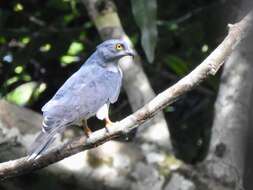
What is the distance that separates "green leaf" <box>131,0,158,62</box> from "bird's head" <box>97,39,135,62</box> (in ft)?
0.83

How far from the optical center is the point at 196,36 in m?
7.48

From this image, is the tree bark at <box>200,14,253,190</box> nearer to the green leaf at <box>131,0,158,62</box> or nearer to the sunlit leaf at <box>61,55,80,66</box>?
the green leaf at <box>131,0,158,62</box>

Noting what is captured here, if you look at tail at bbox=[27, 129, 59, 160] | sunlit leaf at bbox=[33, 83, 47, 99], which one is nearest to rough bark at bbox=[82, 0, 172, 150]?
sunlit leaf at bbox=[33, 83, 47, 99]

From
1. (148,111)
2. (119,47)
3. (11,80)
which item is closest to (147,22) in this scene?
(119,47)

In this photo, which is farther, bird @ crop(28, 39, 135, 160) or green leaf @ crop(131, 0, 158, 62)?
green leaf @ crop(131, 0, 158, 62)

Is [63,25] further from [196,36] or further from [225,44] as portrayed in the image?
[225,44]

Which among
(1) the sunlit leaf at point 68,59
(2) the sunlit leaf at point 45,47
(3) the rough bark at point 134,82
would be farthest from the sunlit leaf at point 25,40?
(3) the rough bark at point 134,82

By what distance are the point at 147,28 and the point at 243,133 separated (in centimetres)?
118

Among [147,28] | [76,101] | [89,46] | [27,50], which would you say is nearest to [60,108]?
[76,101]

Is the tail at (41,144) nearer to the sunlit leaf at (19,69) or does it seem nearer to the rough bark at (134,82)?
the rough bark at (134,82)

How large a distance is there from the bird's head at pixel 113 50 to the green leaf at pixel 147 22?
0.25 metres

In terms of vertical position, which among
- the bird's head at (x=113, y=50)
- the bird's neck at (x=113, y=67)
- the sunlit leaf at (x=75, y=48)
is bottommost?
the sunlit leaf at (x=75, y=48)

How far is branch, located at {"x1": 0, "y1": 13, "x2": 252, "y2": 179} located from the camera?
14.8ft

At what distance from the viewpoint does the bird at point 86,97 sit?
467 centimetres
